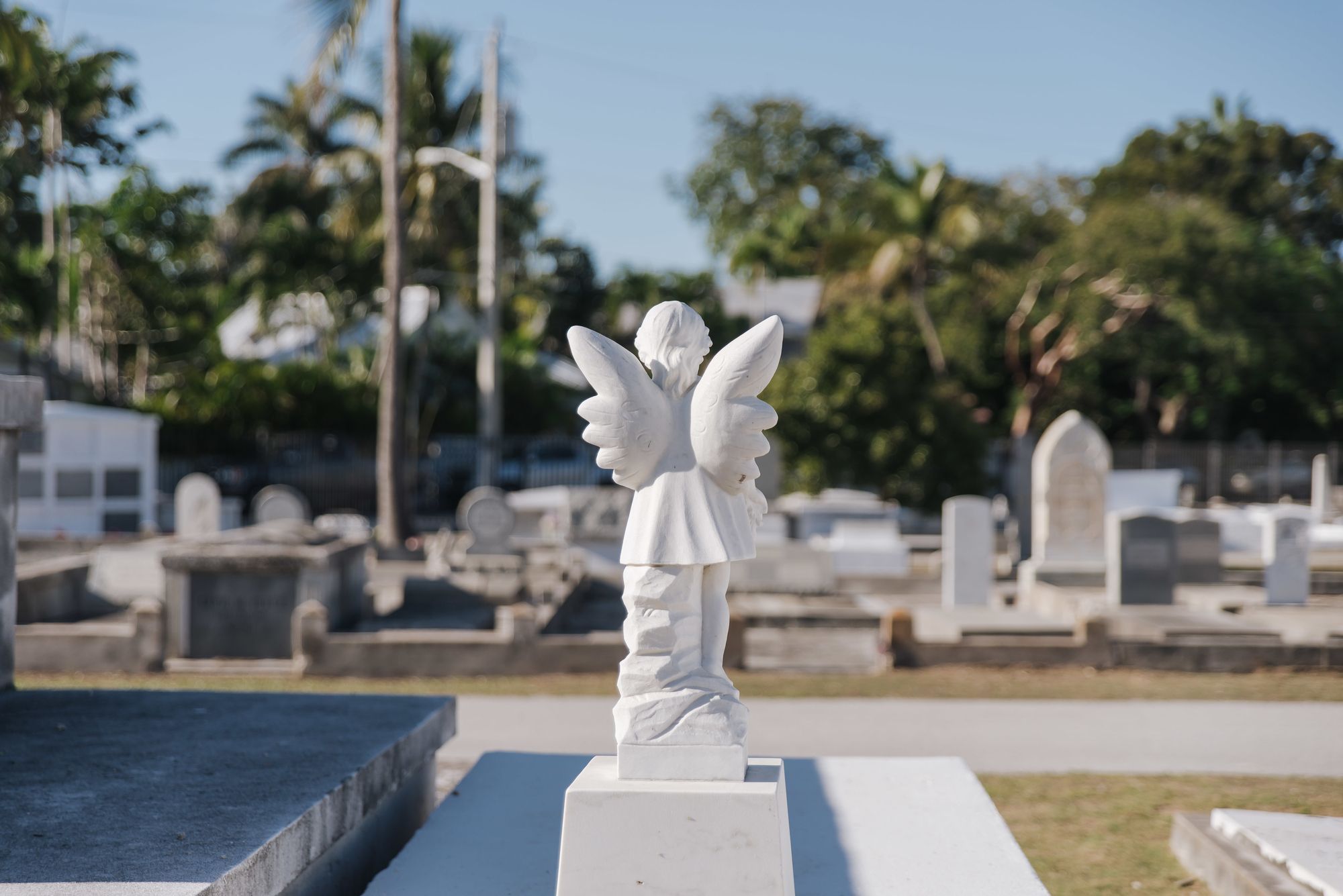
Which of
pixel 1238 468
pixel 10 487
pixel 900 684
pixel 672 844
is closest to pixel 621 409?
pixel 672 844

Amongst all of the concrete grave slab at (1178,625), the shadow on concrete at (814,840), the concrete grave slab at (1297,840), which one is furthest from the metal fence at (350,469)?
the concrete grave slab at (1297,840)

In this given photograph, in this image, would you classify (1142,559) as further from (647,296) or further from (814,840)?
(647,296)

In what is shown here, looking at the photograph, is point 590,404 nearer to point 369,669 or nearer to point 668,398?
point 668,398

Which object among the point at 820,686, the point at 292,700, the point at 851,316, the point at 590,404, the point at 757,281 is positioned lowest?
the point at 820,686

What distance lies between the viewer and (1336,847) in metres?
5.48

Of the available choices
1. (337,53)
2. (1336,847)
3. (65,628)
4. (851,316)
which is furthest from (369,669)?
(851,316)

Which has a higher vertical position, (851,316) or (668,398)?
(851,316)

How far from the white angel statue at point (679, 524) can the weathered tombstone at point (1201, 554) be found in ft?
51.8

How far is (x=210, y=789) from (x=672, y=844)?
209cm

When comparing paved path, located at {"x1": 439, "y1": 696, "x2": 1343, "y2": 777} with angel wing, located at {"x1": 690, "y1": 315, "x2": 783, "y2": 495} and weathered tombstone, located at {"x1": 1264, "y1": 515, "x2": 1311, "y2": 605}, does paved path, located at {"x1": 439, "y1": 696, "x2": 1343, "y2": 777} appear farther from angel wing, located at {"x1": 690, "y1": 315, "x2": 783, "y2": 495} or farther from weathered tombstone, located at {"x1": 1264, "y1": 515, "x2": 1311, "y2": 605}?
weathered tombstone, located at {"x1": 1264, "y1": 515, "x2": 1311, "y2": 605}

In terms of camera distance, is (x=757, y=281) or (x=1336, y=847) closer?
(x=1336, y=847)

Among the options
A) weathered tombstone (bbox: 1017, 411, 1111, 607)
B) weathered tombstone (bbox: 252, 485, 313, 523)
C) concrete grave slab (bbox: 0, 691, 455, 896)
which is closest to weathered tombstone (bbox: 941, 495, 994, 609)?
weathered tombstone (bbox: 1017, 411, 1111, 607)

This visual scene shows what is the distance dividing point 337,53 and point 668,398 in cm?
1713

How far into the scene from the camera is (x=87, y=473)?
66.4 feet
